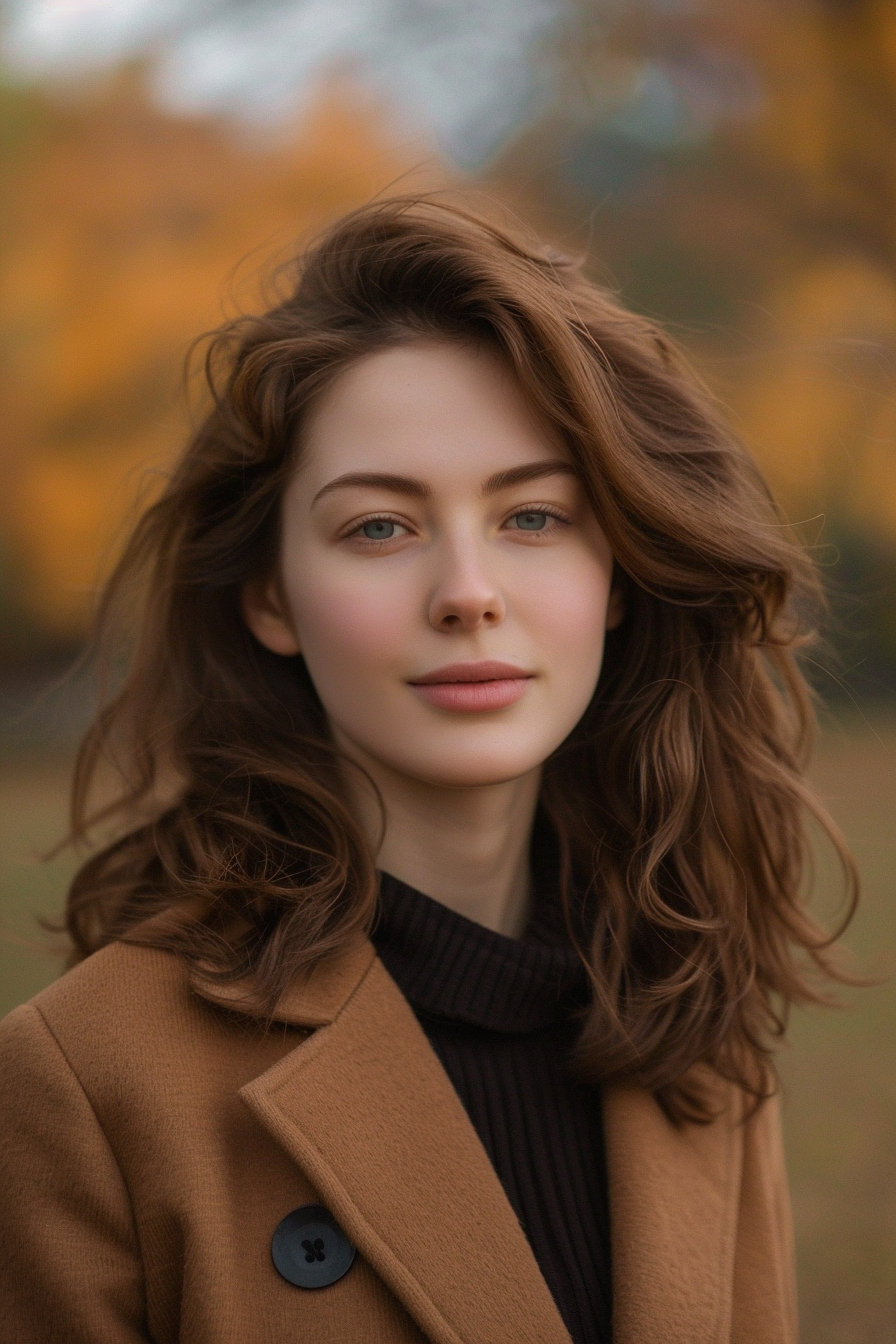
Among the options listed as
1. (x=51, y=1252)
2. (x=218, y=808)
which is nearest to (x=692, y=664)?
(x=218, y=808)

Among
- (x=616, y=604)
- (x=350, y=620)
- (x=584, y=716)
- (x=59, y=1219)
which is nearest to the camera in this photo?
(x=59, y=1219)

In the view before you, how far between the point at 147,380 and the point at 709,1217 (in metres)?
7.54

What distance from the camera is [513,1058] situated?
6.62 feet

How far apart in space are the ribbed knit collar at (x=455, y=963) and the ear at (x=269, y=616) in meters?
0.42

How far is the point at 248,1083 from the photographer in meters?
1.73

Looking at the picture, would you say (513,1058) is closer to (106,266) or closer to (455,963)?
(455,963)

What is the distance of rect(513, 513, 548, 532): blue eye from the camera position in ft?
6.31

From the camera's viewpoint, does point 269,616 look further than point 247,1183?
Yes

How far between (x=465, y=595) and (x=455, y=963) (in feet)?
1.90

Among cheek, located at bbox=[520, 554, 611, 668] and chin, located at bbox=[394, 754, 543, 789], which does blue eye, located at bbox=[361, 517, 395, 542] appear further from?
chin, located at bbox=[394, 754, 543, 789]

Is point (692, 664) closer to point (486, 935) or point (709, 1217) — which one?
point (486, 935)

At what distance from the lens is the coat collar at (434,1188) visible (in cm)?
167

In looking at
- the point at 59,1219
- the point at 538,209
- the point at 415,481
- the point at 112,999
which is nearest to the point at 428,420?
the point at 415,481

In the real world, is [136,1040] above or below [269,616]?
below
